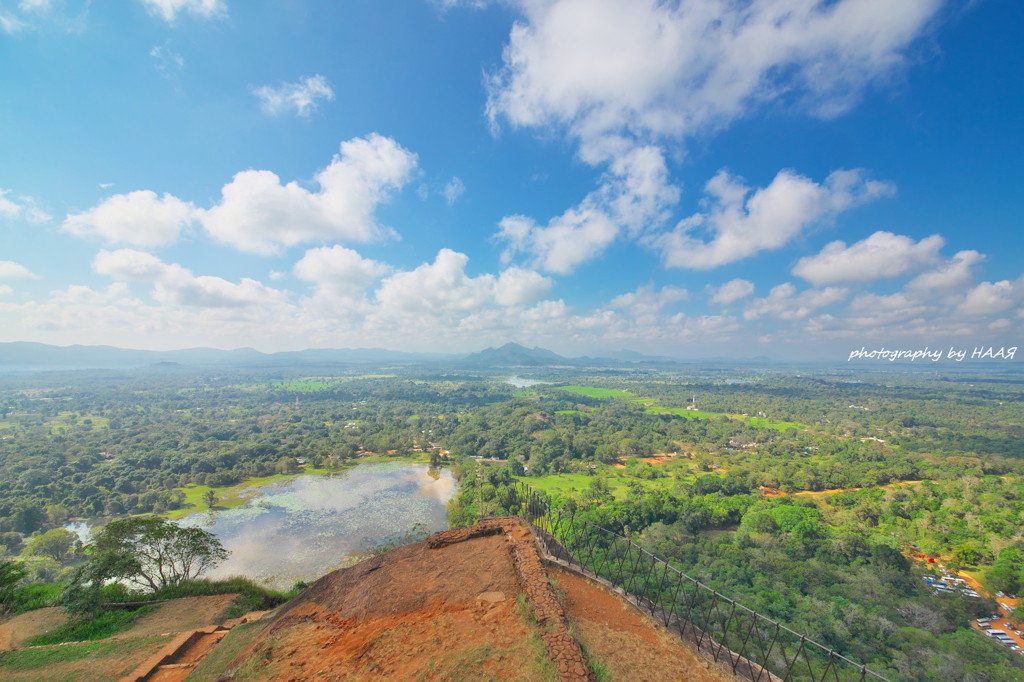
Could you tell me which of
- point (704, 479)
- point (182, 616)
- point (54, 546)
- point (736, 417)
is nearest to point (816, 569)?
point (704, 479)

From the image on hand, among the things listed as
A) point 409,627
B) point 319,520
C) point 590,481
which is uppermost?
point 409,627

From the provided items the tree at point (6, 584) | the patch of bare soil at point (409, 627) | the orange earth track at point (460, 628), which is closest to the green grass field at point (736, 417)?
the orange earth track at point (460, 628)

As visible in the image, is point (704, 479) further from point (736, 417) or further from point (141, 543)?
point (736, 417)

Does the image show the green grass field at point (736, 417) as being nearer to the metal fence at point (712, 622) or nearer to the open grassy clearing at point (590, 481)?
the open grassy clearing at point (590, 481)

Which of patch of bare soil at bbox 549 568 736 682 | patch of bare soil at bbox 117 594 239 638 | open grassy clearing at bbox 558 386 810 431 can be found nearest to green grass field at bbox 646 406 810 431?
open grassy clearing at bbox 558 386 810 431

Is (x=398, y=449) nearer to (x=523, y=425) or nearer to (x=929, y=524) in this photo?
(x=523, y=425)

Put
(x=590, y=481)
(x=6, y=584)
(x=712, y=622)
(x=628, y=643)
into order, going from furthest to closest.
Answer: (x=590, y=481), (x=712, y=622), (x=6, y=584), (x=628, y=643)
